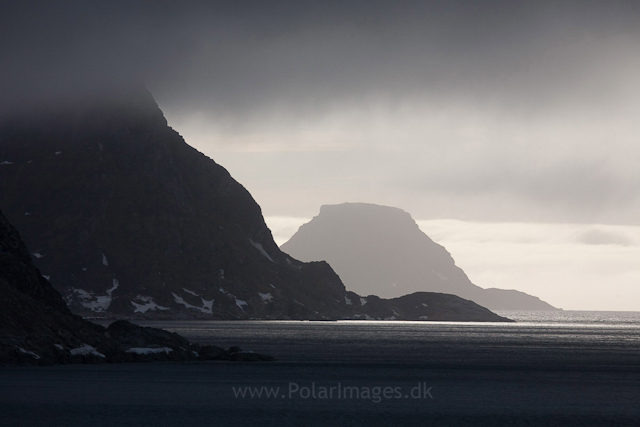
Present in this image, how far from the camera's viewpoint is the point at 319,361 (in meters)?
93.7

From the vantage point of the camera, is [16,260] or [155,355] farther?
[16,260]

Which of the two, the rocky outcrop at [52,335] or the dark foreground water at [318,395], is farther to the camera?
the rocky outcrop at [52,335]

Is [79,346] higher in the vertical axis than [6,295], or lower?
lower

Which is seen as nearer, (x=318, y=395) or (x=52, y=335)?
(x=318, y=395)

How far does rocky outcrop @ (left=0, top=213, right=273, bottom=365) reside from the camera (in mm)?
78750

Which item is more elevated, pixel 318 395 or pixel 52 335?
pixel 52 335

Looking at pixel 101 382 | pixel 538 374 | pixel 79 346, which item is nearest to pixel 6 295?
pixel 79 346

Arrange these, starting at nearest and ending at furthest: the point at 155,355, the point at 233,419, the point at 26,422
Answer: the point at 26,422 → the point at 233,419 → the point at 155,355

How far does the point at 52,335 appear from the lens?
278ft

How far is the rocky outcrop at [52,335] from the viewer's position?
78.8 meters

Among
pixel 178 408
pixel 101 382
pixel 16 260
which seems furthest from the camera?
pixel 16 260

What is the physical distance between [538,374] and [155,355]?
46.5m

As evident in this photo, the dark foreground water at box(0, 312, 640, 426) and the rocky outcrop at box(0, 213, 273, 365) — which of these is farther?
the rocky outcrop at box(0, 213, 273, 365)

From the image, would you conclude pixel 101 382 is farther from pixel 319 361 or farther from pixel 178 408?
pixel 319 361
